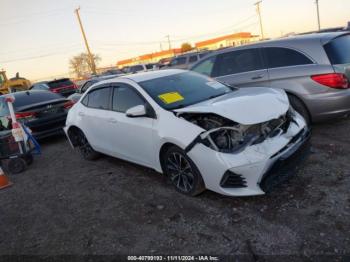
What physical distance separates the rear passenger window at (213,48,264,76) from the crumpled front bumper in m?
2.95

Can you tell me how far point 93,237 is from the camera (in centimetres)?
376

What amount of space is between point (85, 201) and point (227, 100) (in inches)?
96.8

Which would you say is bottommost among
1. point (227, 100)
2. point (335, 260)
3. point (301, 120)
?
point (335, 260)

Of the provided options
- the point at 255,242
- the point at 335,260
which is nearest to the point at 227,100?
the point at 255,242

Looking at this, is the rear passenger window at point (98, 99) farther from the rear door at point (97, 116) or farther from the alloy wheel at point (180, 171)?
the alloy wheel at point (180, 171)

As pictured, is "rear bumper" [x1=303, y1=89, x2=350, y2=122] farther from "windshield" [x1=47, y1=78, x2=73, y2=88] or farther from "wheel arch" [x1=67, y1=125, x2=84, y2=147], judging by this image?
"windshield" [x1=47, y1=78, x2=73, y2=88]

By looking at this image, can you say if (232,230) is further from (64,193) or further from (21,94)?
(21,94)

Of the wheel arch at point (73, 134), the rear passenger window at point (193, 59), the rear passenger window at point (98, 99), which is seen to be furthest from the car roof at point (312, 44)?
the rear passenger window at point (193, 59)

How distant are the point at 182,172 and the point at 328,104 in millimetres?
2975

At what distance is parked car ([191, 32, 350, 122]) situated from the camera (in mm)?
5469

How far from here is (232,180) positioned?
3.62 m

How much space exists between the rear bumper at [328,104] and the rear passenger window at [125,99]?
295cm

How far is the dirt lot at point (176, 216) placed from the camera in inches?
127

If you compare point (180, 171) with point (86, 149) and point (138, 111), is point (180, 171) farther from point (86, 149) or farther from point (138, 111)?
point (86, 149)
